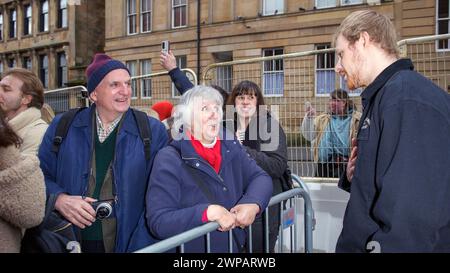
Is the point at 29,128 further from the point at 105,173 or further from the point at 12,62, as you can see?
the point at 12,62

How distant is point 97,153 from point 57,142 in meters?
0.24

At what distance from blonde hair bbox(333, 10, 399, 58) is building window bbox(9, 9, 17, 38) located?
40.7 m

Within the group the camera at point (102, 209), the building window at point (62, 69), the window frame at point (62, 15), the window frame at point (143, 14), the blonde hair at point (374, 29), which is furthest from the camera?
the building window at point (62, 69)

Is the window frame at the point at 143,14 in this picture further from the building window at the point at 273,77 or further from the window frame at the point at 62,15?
the building window at the point at 273,77

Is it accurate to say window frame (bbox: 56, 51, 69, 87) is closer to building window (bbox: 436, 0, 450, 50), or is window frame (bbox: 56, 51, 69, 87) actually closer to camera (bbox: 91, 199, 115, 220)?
building window (bbox: 436, 0, 450, 50)

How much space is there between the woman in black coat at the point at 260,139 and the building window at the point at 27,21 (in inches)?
1447

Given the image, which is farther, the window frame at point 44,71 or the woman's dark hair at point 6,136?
the window frame at point 44,71

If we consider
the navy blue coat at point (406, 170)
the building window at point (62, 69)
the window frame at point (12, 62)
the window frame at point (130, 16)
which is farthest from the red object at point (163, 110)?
the window frame at point (12, 62)

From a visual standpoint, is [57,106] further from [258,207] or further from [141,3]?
[141,3]

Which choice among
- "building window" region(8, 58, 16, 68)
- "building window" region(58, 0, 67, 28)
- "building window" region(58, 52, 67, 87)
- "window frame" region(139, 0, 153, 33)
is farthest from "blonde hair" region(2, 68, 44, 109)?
"building window" region(8, 58, 16, 68)

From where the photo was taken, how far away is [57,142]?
246cm

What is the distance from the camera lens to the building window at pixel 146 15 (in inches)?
938

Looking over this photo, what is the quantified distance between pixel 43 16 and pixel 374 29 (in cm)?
3765
